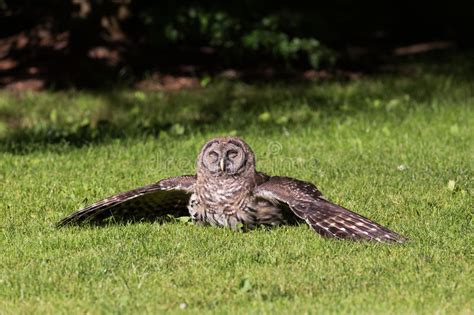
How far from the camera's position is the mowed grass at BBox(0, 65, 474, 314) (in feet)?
20.8

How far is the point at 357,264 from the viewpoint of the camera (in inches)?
270

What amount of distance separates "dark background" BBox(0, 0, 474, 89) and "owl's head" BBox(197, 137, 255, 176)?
6.16 meters

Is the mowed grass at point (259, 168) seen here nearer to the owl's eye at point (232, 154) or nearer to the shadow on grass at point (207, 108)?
the shadow on grass at point (207, 108)

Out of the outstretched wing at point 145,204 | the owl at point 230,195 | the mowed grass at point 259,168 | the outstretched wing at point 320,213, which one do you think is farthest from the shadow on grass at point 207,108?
the outstretched wing at point 320,213

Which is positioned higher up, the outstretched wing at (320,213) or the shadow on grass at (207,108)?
the outstretched wing at (320,213)

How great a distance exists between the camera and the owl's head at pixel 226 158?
26.2 feet

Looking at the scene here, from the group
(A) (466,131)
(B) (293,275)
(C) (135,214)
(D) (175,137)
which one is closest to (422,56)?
(A) (466,131)

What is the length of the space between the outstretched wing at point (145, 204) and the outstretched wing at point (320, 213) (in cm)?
65

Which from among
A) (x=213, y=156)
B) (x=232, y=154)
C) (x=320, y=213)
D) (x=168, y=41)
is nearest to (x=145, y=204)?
(x=213, y=156)

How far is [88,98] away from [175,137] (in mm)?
2181

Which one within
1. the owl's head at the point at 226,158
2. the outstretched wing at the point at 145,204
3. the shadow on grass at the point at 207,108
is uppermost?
the owl's head at the point at 226,158

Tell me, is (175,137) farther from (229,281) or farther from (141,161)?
(229,281)

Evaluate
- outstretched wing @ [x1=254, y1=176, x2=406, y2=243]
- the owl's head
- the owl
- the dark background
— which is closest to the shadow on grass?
the dark background

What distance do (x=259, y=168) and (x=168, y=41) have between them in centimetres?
474
